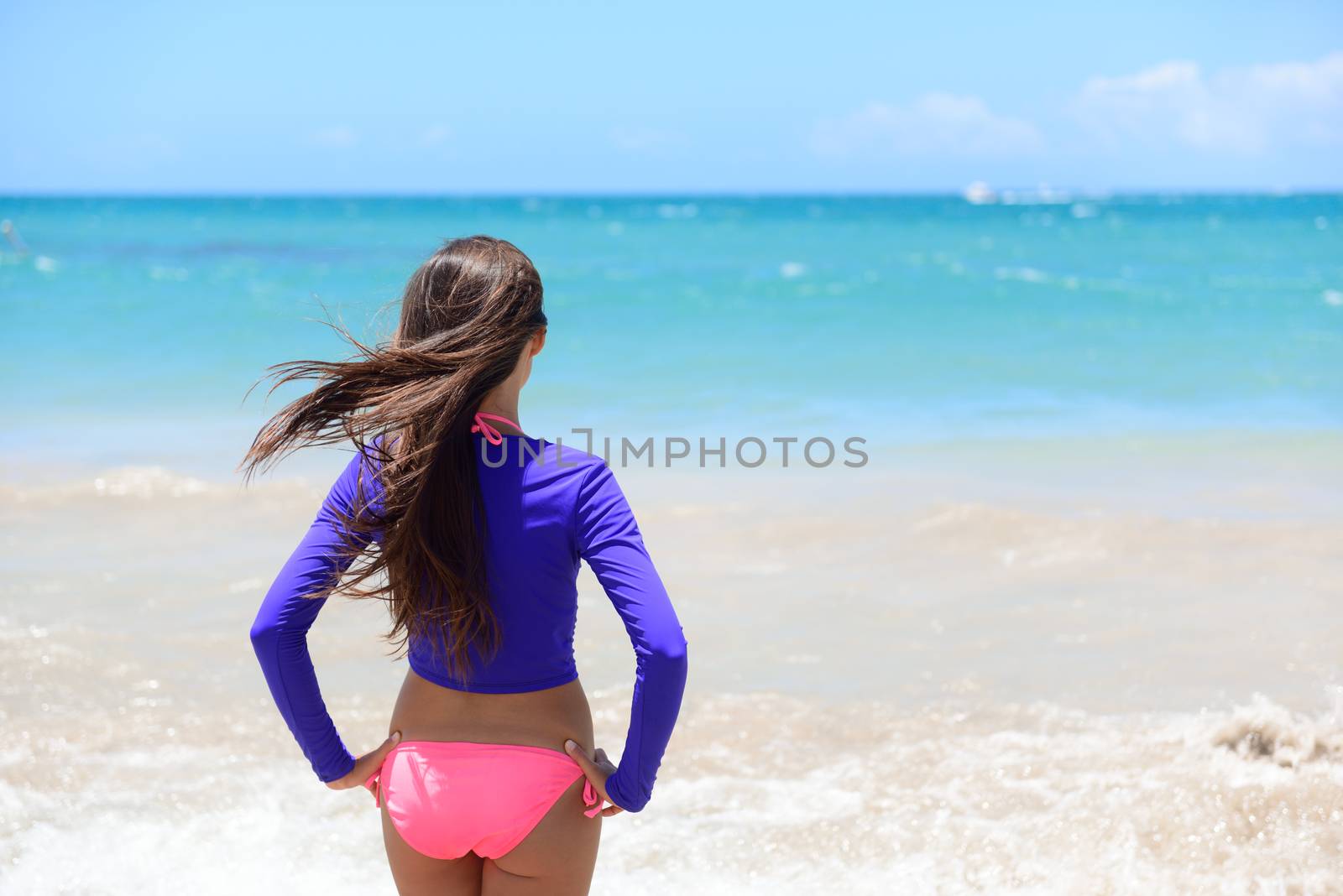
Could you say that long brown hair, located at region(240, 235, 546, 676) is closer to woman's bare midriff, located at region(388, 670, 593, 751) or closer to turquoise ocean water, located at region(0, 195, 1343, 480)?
woman's bare midriff, located at region(388, 670, 593, 751)

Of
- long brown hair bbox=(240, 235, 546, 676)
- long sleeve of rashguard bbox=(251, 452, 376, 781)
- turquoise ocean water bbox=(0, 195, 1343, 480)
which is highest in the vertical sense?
long brown hair bbox=(240, 235, 546, 676)

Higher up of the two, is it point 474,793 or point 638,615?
point 638,615

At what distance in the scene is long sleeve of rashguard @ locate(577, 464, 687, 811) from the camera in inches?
63.6

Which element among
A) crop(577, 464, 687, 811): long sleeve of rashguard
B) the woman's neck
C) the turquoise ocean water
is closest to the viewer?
crop(577, 464, 687, 811): long sleeve of rashguard

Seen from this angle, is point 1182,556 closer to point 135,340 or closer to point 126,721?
point 126,721

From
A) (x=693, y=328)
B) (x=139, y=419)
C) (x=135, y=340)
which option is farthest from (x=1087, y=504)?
(x=135, y=340)

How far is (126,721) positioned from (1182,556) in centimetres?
474

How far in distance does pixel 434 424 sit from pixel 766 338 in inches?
515

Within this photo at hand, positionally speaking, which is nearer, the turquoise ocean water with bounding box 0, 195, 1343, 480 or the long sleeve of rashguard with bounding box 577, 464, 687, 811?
the long sleeve of rashguard with bounding box 577, 464, 687, 811

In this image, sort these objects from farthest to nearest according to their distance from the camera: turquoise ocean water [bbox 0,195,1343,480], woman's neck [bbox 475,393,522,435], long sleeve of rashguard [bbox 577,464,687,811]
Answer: turquoise ocean water [bbox 0,195,1343,480]
woman's neck [bbox 475,393,522,435]
long sleeve of rashguard [bbox 577,464,687,811]

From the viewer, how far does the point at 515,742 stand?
1774 mm

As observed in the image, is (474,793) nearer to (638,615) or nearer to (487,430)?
(638,615)

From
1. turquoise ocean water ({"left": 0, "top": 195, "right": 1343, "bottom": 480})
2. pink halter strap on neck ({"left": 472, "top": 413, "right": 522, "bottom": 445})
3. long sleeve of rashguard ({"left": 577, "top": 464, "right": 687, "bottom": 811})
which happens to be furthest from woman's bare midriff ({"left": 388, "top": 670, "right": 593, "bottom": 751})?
turquoise ocean water ({"left": 0, "top": 195, "right": 1343, "bottom": 480})

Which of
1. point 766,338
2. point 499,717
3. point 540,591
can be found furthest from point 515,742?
point 766,338
